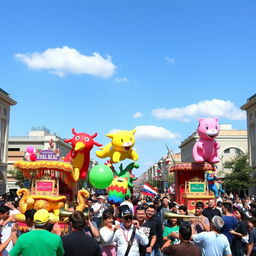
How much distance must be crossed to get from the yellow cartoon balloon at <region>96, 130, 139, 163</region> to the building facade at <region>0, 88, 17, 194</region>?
32249mm

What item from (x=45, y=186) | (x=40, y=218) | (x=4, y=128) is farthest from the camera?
(x=4, y=128)

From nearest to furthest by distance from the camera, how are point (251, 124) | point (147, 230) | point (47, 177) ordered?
point (147, 230), point (47, 177), point (251, 124)

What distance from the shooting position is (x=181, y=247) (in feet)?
14.2

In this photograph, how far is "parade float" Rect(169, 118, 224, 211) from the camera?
60.0 ft

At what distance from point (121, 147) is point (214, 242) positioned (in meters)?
15.2

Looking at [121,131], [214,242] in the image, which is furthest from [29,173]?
[214,242]

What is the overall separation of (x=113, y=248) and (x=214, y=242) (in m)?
1.44

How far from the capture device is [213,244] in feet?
16.1

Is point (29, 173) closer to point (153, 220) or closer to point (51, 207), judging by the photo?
point (51, 207)

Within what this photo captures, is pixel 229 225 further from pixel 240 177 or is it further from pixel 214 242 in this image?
pixel 240 177

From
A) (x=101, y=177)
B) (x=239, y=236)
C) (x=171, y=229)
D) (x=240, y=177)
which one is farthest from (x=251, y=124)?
(x=171, y=229)

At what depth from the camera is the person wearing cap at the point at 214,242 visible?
4.89 meters

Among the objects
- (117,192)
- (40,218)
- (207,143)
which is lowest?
(40,218)

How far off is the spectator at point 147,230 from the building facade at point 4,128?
45.5 metres
